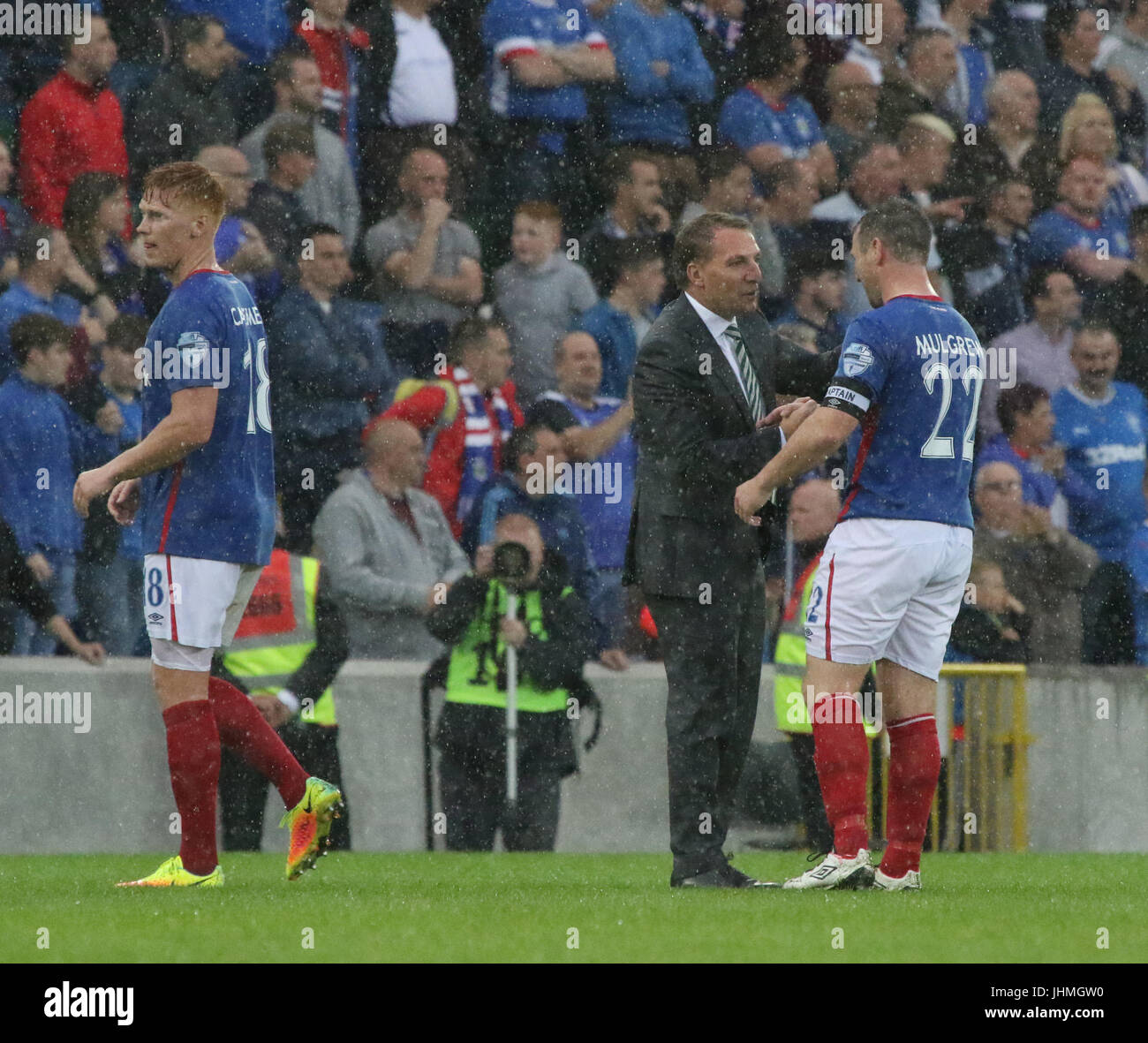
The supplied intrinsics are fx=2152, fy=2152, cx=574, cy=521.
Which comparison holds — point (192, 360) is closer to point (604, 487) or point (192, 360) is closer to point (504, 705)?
point (504, 705)

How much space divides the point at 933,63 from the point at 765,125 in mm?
Result: 1205

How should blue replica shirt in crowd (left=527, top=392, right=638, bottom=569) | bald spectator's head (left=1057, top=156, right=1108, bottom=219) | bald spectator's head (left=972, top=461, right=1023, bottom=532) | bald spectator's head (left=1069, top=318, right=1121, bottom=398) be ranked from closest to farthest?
blue replica shirt in crowd (left=527, top=392, right=638, bottom=569) < bald spectator's head (left=972, top=461, right=1023, bottom=532) < bald spectator's head (left=1069, top=318, right=1121, bottom=398) < bald spectator's head (left=1057, top=156, right=1108, bottom=219)

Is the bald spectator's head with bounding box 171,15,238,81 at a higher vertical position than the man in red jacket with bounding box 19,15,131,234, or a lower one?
higher

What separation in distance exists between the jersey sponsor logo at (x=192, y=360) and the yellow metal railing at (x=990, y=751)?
5.02 m

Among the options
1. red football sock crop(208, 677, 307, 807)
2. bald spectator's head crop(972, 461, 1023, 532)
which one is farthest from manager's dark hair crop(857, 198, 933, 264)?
bald spectator's head crop(972, 461, 1023, 532)

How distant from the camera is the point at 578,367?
1106cm

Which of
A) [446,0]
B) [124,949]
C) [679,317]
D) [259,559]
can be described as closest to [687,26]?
[446,0]

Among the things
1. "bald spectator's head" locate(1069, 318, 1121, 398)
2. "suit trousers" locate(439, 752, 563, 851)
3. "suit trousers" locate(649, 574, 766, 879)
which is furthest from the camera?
"bald spectator's head" locate(1069, 318, 1121, 398)

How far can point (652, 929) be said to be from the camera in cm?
554

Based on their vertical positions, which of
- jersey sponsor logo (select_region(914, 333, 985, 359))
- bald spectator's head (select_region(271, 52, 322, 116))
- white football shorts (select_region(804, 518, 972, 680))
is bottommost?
white football shorts (select_region(804, 518, 972, 680))

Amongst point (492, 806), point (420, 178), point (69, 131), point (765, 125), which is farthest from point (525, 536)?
point (765, 125)

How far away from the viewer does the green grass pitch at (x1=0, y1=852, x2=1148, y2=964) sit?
16.6 ft

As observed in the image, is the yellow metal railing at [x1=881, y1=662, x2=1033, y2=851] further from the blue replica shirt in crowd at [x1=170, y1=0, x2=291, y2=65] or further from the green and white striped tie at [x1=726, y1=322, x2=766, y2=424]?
the blue replica shirt in crowd at [x1=170, y1=0, x2=291, y2=65]

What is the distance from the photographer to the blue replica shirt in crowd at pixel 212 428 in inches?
257
